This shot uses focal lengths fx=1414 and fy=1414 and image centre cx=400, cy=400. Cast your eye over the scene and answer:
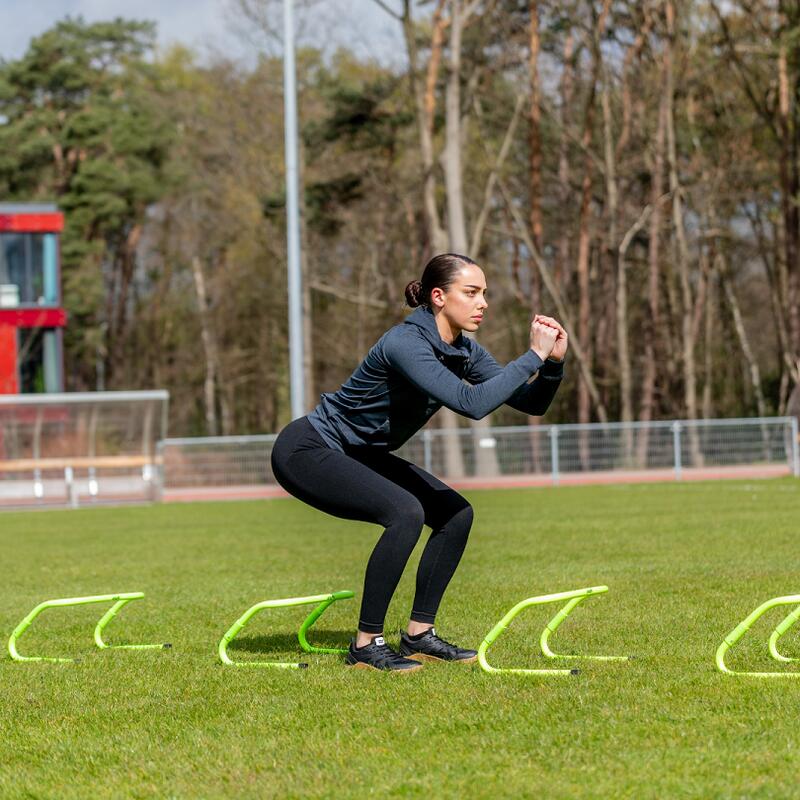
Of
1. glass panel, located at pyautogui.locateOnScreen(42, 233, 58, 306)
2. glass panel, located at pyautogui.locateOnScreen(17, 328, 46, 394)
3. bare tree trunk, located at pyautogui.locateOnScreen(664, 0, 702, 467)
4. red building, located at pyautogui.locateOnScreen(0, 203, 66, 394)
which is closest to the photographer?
glass panel, located at pyautogui.locateOnScreen(17, 328, 46, 394)

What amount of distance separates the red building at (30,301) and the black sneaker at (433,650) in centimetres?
2949

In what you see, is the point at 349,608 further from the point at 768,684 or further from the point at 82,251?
the point at 82,251

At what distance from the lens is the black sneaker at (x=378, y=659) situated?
21.2 feet

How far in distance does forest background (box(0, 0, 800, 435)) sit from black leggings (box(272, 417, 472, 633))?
92.5 feet

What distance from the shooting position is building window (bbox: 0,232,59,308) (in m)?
36.8

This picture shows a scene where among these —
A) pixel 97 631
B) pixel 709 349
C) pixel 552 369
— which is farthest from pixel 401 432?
pixel 709 349

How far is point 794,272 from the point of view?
1581 inches

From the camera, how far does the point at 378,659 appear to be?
6.51 metres

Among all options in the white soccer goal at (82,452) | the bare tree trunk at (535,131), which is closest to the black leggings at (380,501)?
the white soccer goal at (82,452)

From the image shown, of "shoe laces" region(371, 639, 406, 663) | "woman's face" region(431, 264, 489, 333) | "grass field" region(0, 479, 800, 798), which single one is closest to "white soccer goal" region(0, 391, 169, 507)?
"grass field" region(0, 479, 800, 798)

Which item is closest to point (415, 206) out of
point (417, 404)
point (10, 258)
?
point (10, 258)

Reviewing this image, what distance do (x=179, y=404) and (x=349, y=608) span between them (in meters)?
50.2

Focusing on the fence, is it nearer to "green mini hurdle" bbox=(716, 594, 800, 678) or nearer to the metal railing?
the metal railing

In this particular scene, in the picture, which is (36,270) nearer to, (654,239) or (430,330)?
(654,239)
